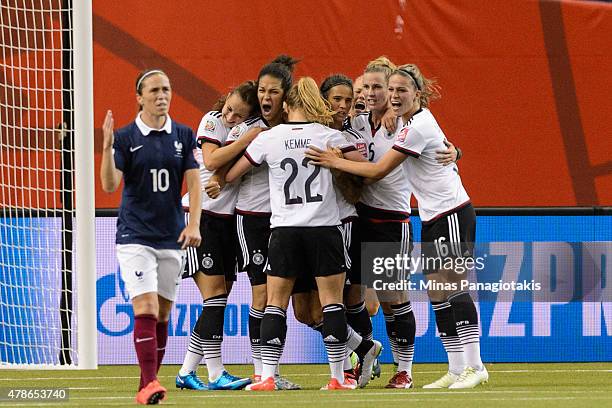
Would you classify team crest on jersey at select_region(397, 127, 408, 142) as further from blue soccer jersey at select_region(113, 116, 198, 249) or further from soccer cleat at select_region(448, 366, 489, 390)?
blue soccer jersey at select_region(113, 116, 198, 249)

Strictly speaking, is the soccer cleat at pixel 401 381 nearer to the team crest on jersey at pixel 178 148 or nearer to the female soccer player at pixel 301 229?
the female soccer player at pixel 301 229

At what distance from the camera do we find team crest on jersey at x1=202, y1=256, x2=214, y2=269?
9.05 metres

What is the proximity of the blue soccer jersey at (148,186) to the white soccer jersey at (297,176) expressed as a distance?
1051 millimetres

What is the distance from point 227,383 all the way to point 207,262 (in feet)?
2.75

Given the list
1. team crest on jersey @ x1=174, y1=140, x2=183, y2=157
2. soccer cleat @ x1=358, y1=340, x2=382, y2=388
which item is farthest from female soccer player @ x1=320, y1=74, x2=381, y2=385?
team crest on jersey @ x1=174, y1=140, x2=183, y2=157

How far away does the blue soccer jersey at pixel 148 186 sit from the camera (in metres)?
7.48

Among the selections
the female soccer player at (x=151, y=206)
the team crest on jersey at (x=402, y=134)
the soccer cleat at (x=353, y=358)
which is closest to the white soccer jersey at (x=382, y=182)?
the team crest on jersey at (x=402, y=134)

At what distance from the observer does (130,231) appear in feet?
24.5

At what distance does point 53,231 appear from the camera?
10.6 meters

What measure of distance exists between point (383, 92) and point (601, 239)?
11.1 feet

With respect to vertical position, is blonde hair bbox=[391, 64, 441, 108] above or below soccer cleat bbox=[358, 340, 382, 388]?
above

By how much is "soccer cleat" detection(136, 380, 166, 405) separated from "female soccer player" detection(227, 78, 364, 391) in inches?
54.2

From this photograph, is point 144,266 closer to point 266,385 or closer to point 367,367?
point 266,385

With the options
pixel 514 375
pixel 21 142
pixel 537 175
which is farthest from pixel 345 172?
pixel 537 175
